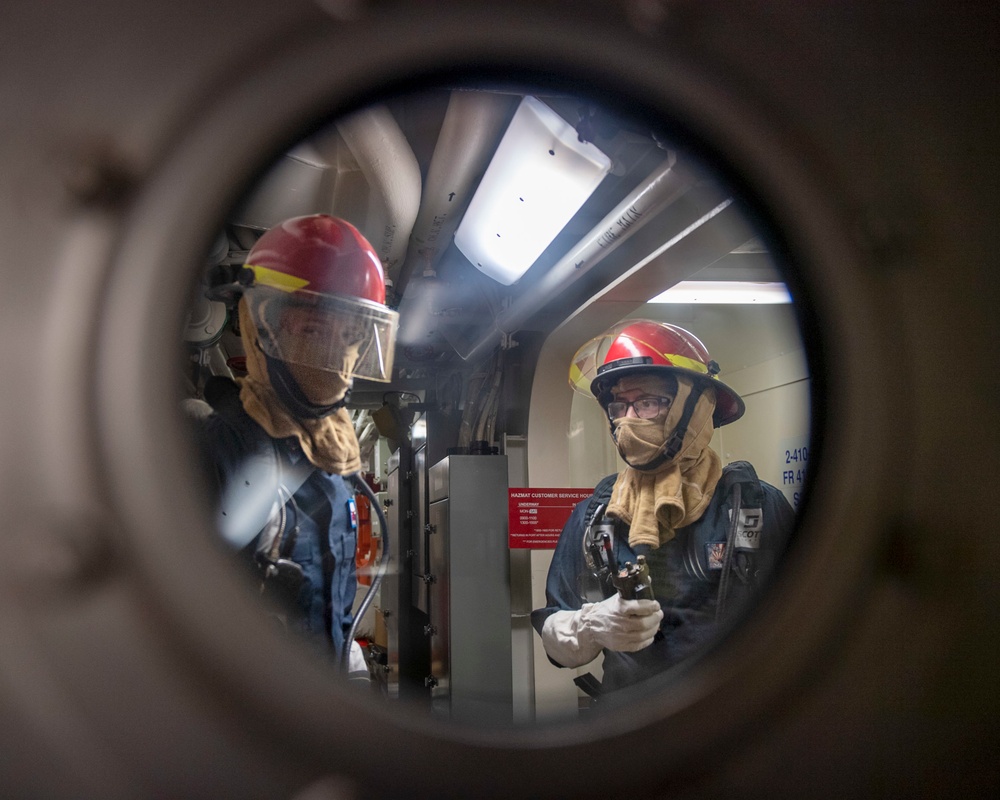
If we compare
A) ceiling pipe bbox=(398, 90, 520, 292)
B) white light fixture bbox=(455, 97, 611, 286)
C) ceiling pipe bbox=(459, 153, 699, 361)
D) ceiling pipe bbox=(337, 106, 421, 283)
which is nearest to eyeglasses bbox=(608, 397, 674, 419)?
ceiling pipe bbox=(459, 153, 699, 361)

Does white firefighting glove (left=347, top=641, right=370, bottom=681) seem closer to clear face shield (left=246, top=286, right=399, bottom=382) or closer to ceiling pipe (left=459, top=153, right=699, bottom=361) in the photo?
clear face shield (left=246, top=286, right=399, bottom=382)

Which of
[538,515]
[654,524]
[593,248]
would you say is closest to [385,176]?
[654,524]

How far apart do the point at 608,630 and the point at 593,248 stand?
84 centimetres

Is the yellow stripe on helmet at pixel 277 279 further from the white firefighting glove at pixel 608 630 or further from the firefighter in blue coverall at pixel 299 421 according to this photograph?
the white firefighting glove at pixel 608 630

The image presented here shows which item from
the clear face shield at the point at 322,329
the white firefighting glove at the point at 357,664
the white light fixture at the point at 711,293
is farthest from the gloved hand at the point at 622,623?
the white light fixture at the point at 711,293

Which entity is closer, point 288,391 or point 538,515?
point 288,391

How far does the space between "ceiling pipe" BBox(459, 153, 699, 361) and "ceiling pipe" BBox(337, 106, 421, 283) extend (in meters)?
0.38

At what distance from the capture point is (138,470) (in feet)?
1.23

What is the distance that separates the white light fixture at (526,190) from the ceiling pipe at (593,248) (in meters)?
0.10

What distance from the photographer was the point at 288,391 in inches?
18.5

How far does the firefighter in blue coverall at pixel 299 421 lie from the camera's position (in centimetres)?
45

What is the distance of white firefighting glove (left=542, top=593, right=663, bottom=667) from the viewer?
963mm

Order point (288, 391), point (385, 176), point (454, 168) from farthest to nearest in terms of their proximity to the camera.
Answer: point (454, 168) → point (385, 176) → point (288, 391)

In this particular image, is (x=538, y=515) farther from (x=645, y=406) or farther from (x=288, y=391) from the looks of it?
(x=288, y=391)
